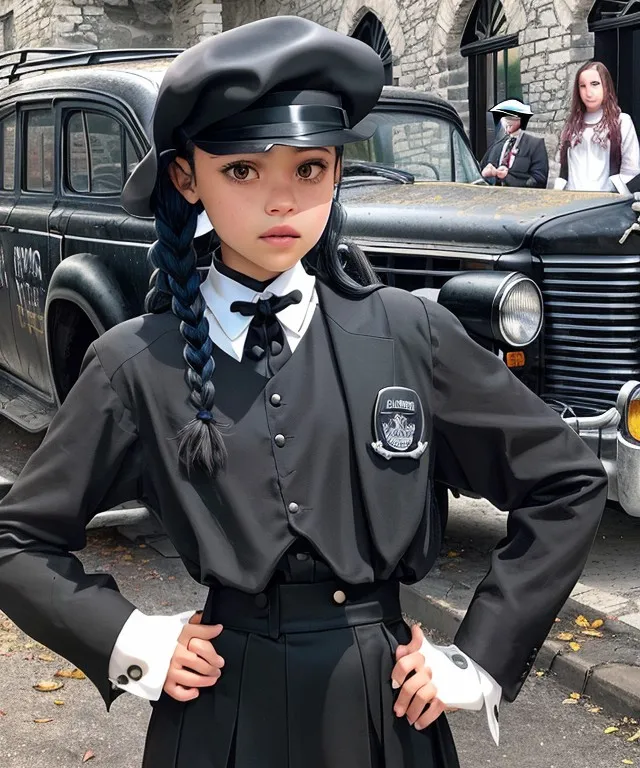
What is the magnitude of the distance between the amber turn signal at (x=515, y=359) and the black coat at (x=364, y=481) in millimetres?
2788

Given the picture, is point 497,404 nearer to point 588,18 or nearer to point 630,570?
point 630,570

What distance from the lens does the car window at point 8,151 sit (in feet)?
20.8

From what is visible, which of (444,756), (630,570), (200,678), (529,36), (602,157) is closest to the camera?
(200,678)

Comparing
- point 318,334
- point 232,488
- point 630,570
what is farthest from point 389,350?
point 630,570

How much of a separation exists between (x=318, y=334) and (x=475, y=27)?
43.0 ft

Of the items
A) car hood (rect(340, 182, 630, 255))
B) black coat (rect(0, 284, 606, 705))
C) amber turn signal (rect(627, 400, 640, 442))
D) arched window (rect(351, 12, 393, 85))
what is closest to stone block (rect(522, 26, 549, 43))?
arched window (rect(351, 12, 393, 85))

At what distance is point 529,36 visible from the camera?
40.7 ft

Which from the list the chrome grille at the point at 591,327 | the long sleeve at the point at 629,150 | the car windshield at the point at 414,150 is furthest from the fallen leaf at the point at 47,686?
the long sleeve at the point at 629,150

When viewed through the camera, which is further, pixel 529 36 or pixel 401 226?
pixel 529 36

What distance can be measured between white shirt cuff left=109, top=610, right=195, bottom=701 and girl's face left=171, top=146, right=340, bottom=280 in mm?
521

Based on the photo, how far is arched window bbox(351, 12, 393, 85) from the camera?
15680 mm

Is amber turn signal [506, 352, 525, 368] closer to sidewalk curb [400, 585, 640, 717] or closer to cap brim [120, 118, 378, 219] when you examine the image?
sidewalk curb [400, 585, 640, 717]

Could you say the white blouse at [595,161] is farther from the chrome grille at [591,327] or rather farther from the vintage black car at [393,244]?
the chrome grille at [591,327]

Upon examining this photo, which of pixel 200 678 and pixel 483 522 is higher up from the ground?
pixel 200 678
